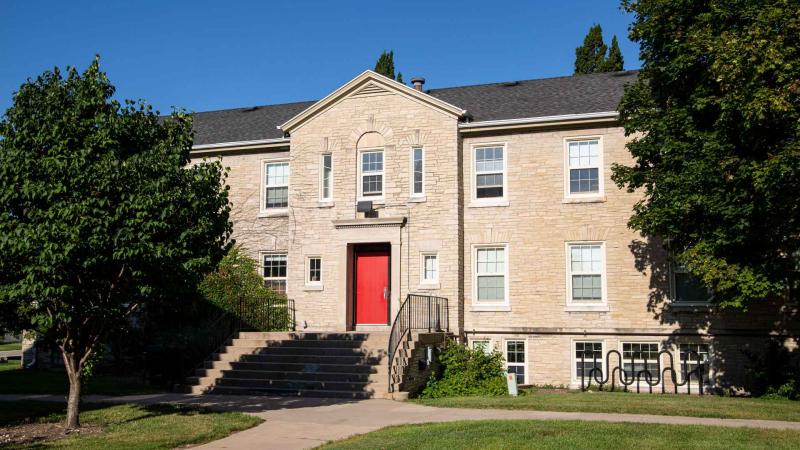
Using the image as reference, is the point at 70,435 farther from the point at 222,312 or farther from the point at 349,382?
the point at 222,312

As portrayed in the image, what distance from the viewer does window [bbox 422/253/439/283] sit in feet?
66.2

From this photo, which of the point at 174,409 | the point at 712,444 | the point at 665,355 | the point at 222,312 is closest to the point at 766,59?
the point at 712,444

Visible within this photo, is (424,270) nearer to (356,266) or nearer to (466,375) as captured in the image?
(356,266)

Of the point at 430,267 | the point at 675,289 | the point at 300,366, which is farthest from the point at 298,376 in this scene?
the point at 675,289

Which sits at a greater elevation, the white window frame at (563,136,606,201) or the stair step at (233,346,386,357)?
the white window frame at (563,136,606,201)

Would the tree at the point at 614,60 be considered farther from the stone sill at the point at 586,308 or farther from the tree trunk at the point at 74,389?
the tree trunk at the point at 74,389

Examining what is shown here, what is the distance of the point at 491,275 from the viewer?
2022 centimetres

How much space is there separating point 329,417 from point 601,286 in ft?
30.7

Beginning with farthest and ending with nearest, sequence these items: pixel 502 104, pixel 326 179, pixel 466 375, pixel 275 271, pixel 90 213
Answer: pixel 275 271 < pixel 502 104 < pixel 326 179 < pixel 466 375 < pixel 90 213

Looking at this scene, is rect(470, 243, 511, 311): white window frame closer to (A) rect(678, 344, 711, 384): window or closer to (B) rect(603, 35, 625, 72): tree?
(A) rect(678, 344, 711, 384): window

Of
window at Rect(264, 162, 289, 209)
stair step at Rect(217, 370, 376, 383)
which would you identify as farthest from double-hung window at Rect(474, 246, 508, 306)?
window at Rect(264, 162, 289, 209)

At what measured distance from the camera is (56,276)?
10867mm

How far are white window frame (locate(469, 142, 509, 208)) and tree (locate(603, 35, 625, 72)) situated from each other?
52.8 ft

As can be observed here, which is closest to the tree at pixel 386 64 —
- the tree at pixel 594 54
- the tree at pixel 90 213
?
the tree at pixel 594 54
